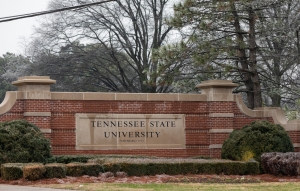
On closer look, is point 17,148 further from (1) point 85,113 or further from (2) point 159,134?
(2) point 159,134

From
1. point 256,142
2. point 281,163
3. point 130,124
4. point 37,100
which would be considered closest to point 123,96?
point 130,124

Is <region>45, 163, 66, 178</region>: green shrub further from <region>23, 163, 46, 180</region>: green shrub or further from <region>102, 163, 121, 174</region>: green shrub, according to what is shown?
<region>102, 163, 121, 174</region>: green shrub

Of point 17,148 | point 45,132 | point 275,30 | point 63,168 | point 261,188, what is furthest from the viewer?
point 275,30

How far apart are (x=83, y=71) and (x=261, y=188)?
33663mm

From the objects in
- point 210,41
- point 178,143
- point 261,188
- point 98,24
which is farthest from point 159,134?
point 98,24

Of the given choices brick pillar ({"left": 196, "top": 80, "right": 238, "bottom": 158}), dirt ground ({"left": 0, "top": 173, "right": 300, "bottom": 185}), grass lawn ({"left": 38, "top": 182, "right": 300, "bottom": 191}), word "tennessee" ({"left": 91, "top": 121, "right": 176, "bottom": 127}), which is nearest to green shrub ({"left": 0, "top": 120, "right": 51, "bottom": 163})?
dirt ground ({"left": 0, "top": 173, "right": 300, "bottom": 185})

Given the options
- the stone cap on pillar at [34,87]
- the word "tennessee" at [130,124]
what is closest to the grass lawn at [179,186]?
the stone cap on pillar at [34,87]

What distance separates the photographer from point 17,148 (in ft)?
64.3

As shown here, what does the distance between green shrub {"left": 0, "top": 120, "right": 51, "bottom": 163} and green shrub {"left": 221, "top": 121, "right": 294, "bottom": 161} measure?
6228 mm

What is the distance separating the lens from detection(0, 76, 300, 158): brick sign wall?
2248 cm

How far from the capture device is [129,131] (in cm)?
2364

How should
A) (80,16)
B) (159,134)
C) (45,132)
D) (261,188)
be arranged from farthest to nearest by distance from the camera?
(80,16) → (159,134) → (45,132) → (261,188)

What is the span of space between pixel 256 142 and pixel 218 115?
272 cm

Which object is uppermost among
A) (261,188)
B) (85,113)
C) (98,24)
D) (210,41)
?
(98,24)
